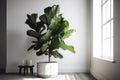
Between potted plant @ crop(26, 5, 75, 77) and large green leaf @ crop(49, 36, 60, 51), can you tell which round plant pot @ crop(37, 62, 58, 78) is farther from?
large green leaf @ crop(49, 36, 60, 51)

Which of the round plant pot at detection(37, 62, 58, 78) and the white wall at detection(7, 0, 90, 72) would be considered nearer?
the round plant pot at detection(37, 62, 58, 78)

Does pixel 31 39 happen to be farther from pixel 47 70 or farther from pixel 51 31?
pixel 47 70

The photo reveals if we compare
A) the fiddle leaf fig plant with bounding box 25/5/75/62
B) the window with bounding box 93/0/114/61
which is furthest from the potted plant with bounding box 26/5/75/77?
the window with bounding box 93/0/114/61

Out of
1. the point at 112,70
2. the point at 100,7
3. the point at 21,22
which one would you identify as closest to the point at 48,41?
the point at 21,22

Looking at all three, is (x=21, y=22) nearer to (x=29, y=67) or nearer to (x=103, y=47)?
(x=29, y=67)

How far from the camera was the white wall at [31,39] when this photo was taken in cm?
493

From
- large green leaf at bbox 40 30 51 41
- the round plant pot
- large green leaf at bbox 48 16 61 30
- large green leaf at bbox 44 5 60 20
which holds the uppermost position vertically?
large green leaf at bbox 44 5 60 20

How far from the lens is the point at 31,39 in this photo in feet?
16.2

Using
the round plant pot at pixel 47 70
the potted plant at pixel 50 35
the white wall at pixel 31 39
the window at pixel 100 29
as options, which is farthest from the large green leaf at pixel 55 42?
the window at pixel 100 29

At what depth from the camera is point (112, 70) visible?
2.85m

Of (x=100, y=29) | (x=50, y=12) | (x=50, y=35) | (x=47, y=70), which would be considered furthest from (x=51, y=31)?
(x=100, y=29)

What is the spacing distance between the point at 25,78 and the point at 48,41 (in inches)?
37.8

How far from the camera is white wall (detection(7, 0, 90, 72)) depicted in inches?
194

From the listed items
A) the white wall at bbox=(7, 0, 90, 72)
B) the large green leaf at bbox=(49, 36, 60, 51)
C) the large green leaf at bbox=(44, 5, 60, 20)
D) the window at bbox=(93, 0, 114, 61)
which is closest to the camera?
the window at bbox=(93, 0, 114, 61)
